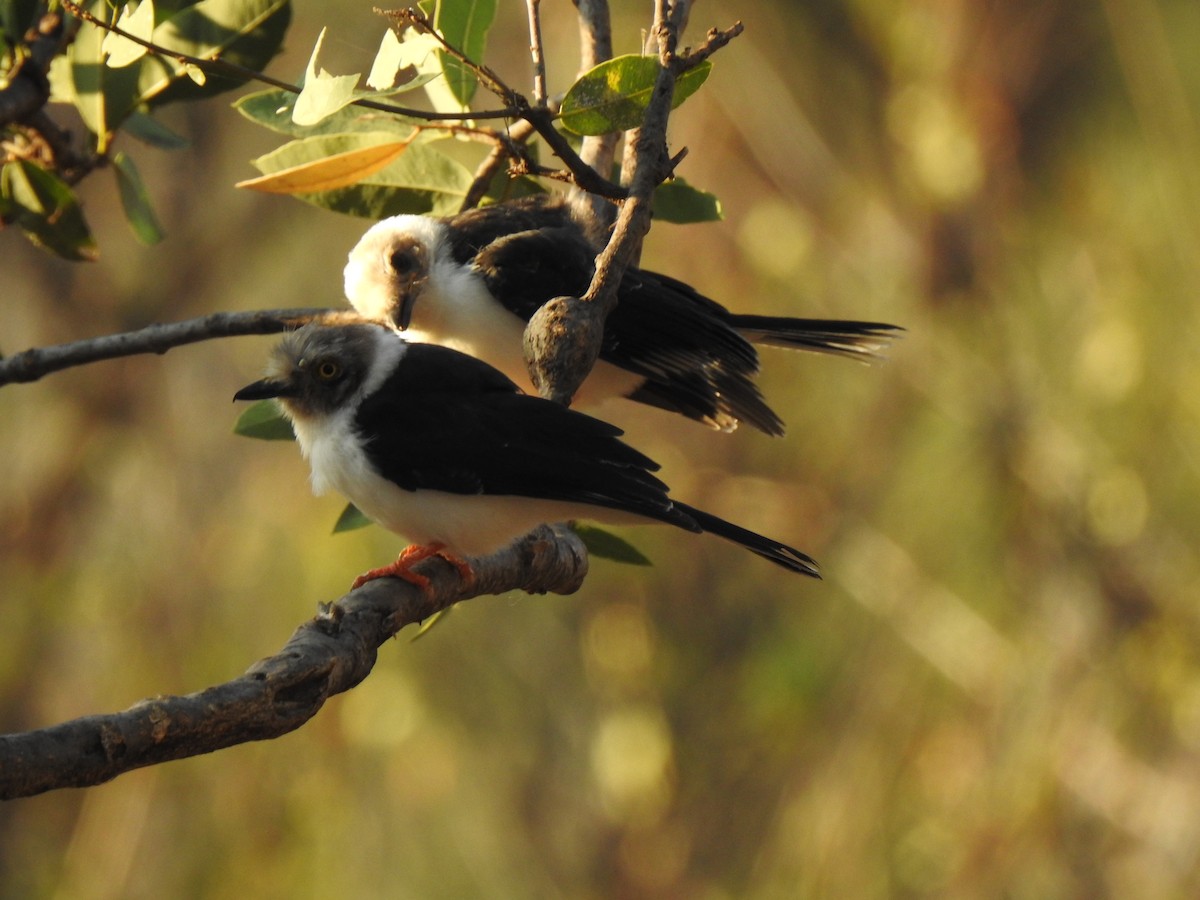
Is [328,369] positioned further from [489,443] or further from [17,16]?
[17,16]

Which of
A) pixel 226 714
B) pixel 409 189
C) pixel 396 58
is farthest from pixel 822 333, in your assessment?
pixel 226 714

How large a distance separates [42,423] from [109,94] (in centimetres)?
518

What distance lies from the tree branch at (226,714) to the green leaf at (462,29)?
0.96m

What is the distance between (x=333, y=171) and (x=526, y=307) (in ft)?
2.74

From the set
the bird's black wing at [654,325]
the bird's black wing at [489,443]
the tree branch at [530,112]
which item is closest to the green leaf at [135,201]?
the bird's black wing at [489,443]

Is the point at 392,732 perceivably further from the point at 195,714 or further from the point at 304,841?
the point at 195,714

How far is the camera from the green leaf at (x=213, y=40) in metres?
2.66

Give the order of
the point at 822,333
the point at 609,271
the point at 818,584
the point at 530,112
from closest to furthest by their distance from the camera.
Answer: the point at 530,112 → the point at 609,271 → the point at 822,333 → the point at 818,584

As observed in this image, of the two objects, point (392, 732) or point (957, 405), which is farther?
point (392, 732)

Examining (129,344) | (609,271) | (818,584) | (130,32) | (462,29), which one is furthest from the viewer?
(818,584)

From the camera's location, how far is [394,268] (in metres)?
3.45

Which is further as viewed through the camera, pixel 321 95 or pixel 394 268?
pixel 394 268

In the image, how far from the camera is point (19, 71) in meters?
2.60

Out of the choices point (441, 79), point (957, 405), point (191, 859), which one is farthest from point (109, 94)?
point (191, 859)
